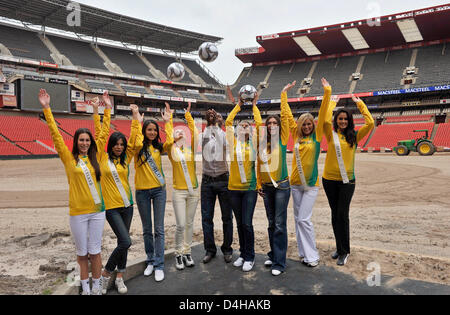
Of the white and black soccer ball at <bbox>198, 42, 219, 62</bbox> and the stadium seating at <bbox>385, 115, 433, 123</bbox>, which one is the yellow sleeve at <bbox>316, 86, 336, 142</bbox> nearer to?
the white and black soccer ball at <bbox>198, 42, 219, 62</bbox>

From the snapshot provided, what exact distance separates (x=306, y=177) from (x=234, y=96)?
163 ft

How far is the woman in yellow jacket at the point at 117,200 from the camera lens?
3578 millimetres

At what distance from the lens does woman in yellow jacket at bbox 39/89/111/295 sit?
3.25 meters

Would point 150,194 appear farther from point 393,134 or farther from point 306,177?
point 393,134

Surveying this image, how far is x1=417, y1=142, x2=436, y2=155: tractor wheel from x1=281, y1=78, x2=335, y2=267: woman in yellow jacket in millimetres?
23997

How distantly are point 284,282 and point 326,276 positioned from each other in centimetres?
57

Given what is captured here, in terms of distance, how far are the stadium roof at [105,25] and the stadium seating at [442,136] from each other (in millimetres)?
35756

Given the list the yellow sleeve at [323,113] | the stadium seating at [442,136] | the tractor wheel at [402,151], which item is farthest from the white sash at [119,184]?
the stadium seating at [442,136]

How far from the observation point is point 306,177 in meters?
4.19

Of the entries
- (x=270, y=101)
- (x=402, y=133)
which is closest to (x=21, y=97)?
(x=270, y=101)

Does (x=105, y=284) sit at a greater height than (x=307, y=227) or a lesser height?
lesser

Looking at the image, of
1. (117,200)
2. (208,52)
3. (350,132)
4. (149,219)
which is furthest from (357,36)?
(117,200)

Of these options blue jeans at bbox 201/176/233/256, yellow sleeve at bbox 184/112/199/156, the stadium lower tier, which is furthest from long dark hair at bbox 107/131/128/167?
the stadium lower tier

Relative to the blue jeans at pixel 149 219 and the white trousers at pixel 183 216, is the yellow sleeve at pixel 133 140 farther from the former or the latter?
the white trousers at pixel 183 216
